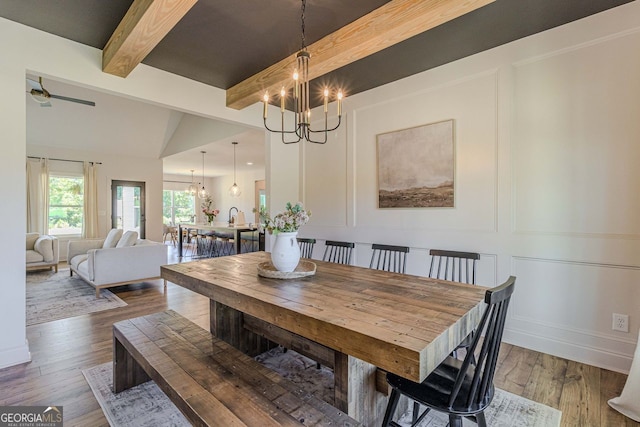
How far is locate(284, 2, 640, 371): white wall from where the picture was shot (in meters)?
2.27

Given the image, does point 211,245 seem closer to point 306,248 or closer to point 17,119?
point 306,248

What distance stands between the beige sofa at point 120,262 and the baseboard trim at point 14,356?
1867 millimetres

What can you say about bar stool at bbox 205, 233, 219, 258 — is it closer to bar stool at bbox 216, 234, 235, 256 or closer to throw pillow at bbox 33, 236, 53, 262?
bar stool at bbox 216, 234, 235, 256

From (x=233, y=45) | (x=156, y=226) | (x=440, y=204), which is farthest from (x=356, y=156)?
(x=156, y=226)

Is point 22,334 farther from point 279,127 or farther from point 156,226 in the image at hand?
point 156,226

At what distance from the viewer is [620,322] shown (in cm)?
228

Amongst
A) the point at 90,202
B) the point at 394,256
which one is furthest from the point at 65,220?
the point at 394,256

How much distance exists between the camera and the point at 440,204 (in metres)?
3.14

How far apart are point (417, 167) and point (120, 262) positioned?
430 centimetres

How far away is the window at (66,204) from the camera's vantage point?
23.0 ft

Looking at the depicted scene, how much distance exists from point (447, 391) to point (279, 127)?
3889mm

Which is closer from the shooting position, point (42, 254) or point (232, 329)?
point (232, 329)

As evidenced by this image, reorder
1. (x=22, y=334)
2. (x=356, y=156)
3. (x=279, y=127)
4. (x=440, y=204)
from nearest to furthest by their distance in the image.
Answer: (x=22, y=334) → (x=440, y=204) → (x=356, y=156) → (x=279, y=127)

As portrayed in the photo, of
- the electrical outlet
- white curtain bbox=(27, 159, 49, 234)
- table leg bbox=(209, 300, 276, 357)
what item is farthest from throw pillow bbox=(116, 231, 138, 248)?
the electrical outlet
